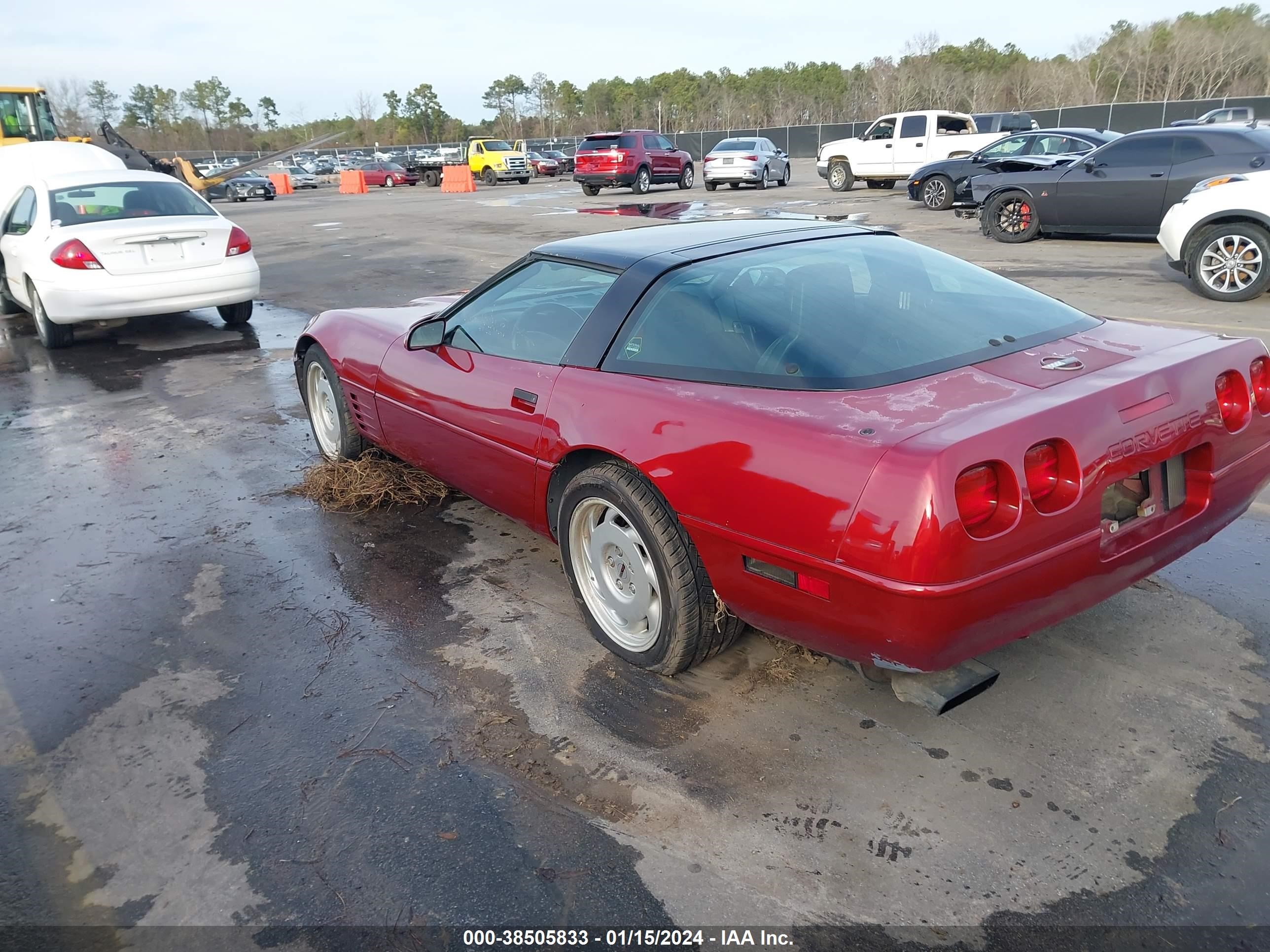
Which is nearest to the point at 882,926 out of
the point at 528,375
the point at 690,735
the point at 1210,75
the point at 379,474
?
the point at 690,735

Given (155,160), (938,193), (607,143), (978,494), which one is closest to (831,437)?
(978,494)

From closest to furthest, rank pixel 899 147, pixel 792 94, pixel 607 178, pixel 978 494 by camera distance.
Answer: pixel 978 494 < pixel 899 147 < pixel 607 178 < pixel 792 94

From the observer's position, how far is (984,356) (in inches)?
113

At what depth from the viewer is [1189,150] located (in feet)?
36.0

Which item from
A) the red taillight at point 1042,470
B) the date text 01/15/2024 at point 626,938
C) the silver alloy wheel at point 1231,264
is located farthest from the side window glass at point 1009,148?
the date text 01/15/2024 at point 626,938

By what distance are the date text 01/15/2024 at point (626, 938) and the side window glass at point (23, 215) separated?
9.43m

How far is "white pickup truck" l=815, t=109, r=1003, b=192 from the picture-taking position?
21.6 meters

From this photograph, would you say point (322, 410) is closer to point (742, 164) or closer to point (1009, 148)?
point (1009, 148)

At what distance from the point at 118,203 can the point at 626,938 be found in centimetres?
907

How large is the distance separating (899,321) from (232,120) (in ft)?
385

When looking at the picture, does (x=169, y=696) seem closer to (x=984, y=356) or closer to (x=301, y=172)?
(x=984, y=356)

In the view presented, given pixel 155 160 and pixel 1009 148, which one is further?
pixel 155 160

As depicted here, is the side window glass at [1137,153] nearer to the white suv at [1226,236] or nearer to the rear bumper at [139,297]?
the white suv at [1226,236]

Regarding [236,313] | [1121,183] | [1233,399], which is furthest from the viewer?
[1121,183]
